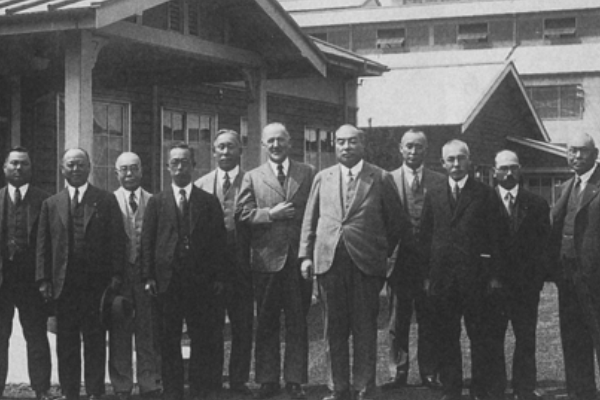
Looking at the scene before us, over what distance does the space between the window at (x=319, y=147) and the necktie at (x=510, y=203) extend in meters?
11.0

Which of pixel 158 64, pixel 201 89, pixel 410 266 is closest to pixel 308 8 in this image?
pixel 201 89

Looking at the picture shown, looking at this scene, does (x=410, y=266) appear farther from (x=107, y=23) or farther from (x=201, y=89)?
(x=201, y=89)

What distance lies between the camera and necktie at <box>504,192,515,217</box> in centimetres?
775

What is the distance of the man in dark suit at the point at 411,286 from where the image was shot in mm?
8250

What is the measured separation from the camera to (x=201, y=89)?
15.8 metres

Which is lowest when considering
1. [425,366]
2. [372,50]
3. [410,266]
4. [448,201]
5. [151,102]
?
[425,366]

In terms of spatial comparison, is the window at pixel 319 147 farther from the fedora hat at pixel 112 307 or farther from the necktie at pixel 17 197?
the fedora hat at pixel 112 307

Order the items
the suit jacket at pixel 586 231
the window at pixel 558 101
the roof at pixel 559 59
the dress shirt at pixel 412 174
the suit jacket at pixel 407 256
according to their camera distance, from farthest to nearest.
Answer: the roof at pixel 559 59
the window at pixel 558 101
the dress shirt at pixel 412 174
the suit jacket at pixel 407 256
the suit jacket at pixel 586 231

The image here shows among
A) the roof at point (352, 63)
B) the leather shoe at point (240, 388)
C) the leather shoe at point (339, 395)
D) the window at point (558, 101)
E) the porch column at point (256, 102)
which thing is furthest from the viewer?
the window at point (558, 101)

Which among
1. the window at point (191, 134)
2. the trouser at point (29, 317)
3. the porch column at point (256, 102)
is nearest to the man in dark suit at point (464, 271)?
the trouser at point (29, 317)

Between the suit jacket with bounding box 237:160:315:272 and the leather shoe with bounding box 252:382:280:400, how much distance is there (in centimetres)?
92

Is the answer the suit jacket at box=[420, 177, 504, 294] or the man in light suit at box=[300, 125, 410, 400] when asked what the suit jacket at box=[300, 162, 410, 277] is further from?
the suit jacket at box=[420, 177, 504, 294]

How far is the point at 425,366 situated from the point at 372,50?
44.1 m

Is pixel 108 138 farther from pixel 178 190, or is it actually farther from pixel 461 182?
pixel 461 182
